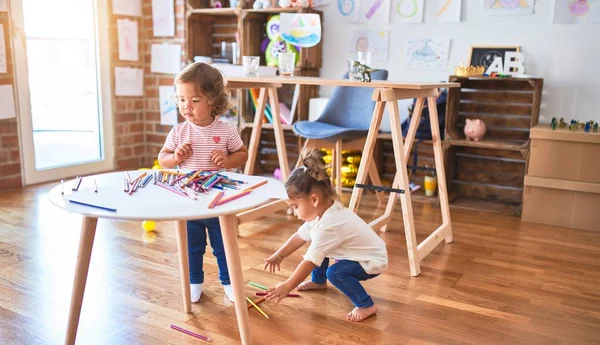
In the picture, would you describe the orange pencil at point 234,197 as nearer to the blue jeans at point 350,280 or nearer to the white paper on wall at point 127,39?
the blue jeans at point 350,280

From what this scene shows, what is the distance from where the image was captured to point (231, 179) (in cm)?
166

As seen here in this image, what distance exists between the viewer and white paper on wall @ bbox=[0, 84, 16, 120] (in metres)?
3.52

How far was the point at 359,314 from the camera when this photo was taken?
6.26 feet

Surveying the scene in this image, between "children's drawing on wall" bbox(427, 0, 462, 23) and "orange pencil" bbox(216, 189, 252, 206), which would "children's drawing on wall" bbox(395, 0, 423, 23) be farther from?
Result: "orange pencil" bbox(216, 189, 252, 206)

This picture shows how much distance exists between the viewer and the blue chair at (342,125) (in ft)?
9.97

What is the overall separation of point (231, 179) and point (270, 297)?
367mm

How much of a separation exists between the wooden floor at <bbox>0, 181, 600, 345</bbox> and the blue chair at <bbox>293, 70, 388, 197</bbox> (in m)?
0.47

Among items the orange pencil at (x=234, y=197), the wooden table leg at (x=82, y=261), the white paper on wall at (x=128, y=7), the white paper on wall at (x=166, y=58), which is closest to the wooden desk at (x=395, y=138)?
the orange pencil at (x=234, y=197)

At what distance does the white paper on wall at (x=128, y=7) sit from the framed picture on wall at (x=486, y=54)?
Result: 96.9 inches

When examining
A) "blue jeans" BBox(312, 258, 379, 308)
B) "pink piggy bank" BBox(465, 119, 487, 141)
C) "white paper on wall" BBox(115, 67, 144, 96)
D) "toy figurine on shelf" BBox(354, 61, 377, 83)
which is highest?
"toy figurine on shelf" BBox(354, 61, 377, 83)

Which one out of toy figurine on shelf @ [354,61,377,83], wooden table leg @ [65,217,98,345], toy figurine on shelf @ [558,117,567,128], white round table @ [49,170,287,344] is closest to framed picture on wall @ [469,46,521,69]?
Result: toy figurine on shelf @ [558,117,567,128]

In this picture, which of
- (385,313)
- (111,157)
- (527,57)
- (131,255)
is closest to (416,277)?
(385,313)

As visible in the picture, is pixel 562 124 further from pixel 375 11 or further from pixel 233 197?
pixel 233 197

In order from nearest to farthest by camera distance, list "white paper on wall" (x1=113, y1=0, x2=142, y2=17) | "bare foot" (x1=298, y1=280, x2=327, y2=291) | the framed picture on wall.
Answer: "bare foot" (x1=298, y1=280, x2=327, y2=291) < the framed picture on wall < "white paper on wall" (x1=113, y1=0, x2=142, y2=17)
